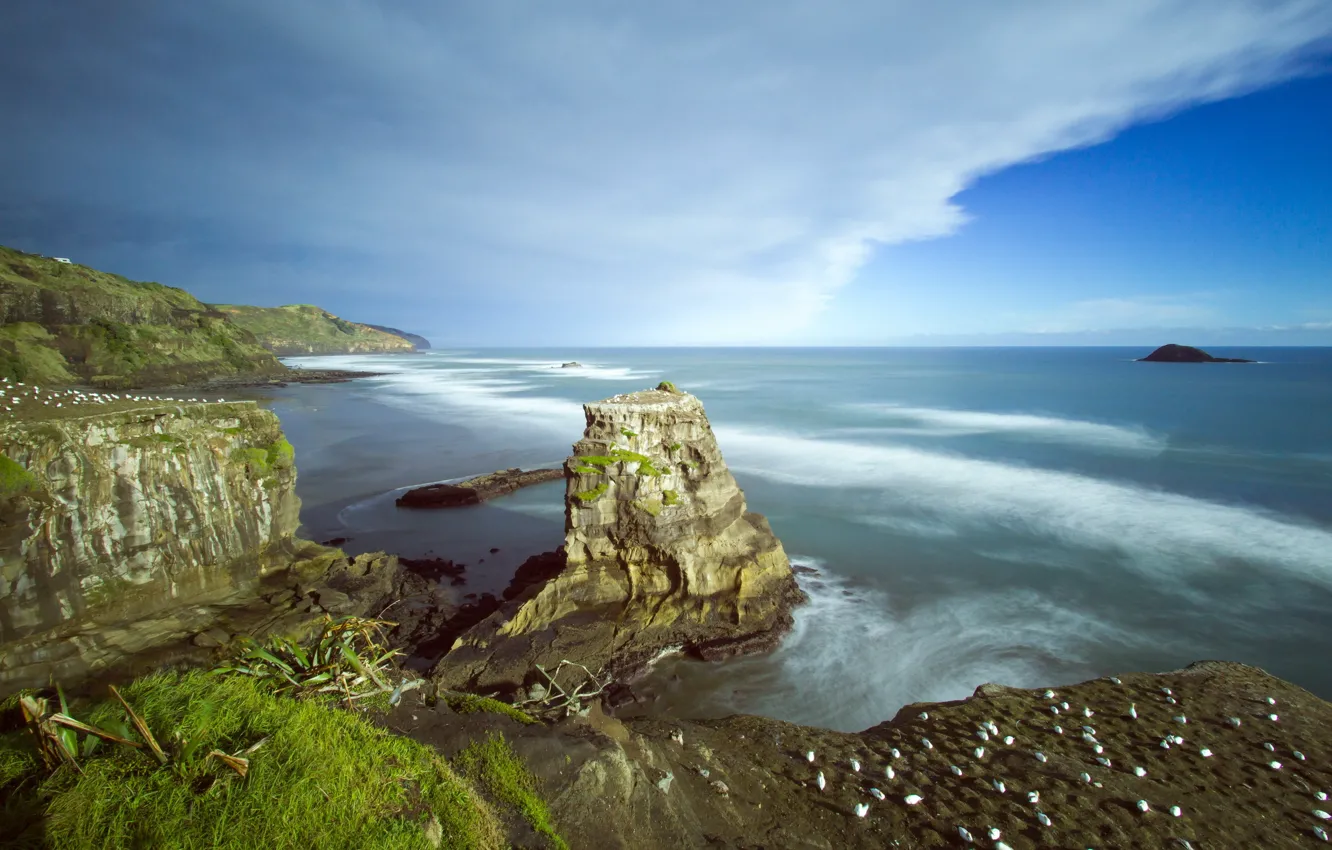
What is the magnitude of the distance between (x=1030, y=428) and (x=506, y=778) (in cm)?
4789

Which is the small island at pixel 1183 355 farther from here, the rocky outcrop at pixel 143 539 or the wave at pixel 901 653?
the rocky outcrop at pixel 143 539

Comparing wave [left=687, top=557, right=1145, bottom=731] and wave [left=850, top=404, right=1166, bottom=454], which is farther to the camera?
wave [left=850, top=404, right=1166, bottom=454]

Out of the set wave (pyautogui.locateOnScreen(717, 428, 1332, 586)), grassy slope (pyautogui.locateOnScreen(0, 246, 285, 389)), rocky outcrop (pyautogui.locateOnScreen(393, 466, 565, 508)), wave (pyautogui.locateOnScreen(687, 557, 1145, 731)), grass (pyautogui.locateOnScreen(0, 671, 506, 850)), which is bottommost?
wave (pyautogui.locateOnScreen(687, 557, 1145, 731))

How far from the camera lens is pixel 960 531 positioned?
69.6 feet

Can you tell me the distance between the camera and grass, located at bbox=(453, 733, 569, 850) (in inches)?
189

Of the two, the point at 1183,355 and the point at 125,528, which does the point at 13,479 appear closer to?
the point at 125,528

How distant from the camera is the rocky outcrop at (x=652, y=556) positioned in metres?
12.3

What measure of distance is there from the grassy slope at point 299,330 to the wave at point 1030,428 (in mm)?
144119

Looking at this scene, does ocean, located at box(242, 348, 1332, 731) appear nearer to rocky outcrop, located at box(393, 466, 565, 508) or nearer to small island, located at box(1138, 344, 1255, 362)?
rocky outcrop, located at box(393, 466, 565, 508)

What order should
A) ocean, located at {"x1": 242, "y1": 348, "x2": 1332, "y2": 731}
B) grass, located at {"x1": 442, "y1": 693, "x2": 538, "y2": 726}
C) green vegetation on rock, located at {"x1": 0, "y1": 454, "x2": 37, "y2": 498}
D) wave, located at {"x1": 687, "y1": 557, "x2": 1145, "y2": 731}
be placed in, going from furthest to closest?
ocean, located at {"x1": 242, "y1": 348, "x2": 1332, "y2": 731} → wave, located at {"x1": 687, "y1": 557, "x2": 1145, "y2": 731} → green vegetation on rock, located at {"x1": 0, "y1": 454, "x2": 37, "y2": 498} → grass, located at {"x1": 442, "y1": 693, "x2": 538, "y2": 726}

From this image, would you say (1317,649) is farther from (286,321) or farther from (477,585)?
(286,321)

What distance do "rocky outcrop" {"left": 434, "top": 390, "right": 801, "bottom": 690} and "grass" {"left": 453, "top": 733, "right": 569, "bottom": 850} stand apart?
6.63 metres

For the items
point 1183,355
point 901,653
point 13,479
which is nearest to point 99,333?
point 13,479

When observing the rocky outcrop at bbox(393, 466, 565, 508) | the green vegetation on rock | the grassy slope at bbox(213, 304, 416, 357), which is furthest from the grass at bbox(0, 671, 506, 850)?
the grassy slope at bbox(213, 304, 416, 357)
